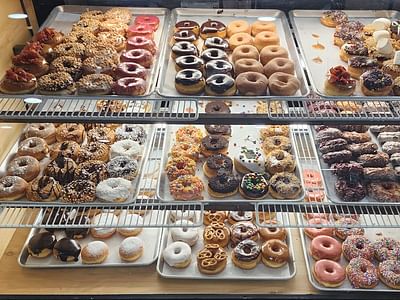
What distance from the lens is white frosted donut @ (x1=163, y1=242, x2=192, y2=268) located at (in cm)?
244

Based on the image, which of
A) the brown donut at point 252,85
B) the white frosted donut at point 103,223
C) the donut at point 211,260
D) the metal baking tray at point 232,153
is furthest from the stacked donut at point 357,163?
the white frosted donut at point 103,223

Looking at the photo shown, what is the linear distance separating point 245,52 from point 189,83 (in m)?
0.46

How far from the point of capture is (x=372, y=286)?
7.68 ft

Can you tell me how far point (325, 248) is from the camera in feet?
8.20

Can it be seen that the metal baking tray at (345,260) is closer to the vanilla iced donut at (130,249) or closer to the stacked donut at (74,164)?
the vanilla iced donut at (130,249)

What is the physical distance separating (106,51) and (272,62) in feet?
2.56

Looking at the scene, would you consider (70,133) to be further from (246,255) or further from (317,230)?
(317,230)

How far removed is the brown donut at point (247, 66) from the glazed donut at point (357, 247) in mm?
961

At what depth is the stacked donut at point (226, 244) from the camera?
7.98 ft

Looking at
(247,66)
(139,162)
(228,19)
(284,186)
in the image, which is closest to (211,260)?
(284,186)

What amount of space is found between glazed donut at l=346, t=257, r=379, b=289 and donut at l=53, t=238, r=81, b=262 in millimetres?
1310

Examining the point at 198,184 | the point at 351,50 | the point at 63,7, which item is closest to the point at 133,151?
the point at 198,184

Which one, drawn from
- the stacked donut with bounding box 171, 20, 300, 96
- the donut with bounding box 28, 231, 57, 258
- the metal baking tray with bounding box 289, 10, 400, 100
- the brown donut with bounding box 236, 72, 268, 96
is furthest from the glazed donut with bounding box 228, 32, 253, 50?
the donut with bounding box 28, 231, 57, 258

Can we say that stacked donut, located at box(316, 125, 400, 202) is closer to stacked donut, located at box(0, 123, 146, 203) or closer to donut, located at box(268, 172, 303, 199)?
donut, located at box(268, 172, 303, 199)
